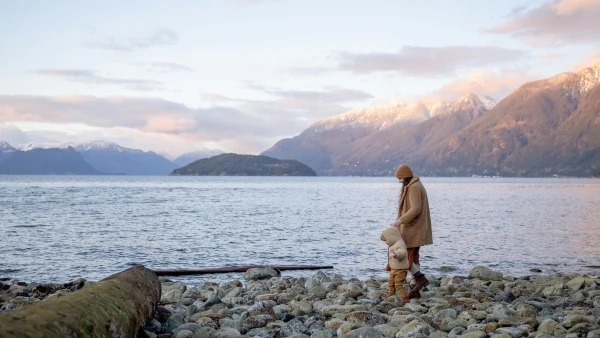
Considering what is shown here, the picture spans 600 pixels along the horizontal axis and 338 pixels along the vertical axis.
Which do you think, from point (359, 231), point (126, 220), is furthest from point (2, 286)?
point (126, 220)

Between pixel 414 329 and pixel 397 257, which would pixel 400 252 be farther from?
pixel 414 329

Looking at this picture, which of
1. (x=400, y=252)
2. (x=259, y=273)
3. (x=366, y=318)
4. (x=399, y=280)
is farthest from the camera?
(x=259, y=273)

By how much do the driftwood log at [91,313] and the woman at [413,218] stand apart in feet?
17.1

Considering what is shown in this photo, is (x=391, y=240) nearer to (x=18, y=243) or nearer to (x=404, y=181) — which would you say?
(x=404, y=181)

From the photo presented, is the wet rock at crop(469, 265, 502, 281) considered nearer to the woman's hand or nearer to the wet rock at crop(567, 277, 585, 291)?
the wet rock at crop(567, 277, 585, 291)

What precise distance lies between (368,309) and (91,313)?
5.83 meters

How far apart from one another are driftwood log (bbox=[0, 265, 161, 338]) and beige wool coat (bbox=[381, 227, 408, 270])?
4544 mm

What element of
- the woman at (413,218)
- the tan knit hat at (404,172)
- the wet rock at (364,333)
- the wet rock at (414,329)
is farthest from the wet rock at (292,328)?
the tan knit hat at (404,172)

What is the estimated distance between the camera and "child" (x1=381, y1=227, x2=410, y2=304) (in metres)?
11.9

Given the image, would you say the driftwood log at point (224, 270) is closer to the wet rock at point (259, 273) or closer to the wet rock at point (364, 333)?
the wet rock at point (259, 273)

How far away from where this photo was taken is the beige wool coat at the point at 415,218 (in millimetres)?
12367

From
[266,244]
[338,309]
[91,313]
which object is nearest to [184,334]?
[91,313]

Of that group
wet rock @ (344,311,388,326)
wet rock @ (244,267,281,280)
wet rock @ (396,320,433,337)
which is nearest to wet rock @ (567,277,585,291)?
wet rock @ (344,311,388,326)

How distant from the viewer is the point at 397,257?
11938 mm
